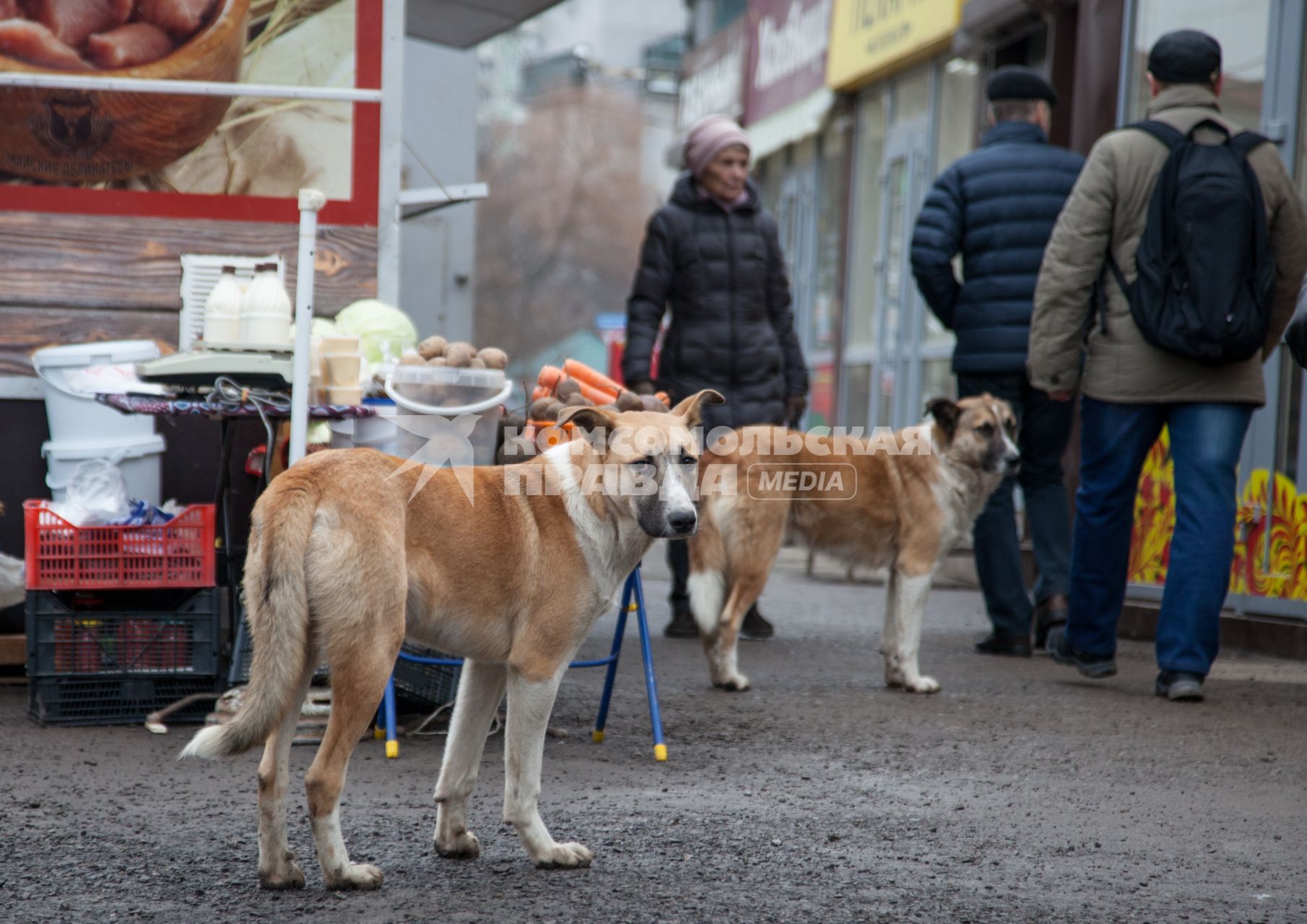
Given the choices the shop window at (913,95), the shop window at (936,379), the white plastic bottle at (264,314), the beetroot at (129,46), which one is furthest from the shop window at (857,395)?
the white plastic bottle at (264,314)

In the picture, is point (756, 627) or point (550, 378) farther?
point (756, 627)

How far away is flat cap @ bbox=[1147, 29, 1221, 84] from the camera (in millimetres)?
6047

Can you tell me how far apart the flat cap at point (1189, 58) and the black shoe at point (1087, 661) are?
242 cm

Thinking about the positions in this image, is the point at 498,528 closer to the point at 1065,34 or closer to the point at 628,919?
the point at 628,919

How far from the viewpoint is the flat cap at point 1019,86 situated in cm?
741

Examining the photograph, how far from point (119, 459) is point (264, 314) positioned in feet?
3.38

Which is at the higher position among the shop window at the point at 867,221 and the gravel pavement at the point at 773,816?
the shop window at the point at 867,221

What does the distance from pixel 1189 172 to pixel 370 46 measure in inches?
156

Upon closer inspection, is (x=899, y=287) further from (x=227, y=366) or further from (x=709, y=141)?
(x=227, y=366)

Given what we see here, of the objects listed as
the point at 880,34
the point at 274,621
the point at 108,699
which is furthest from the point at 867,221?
the point at 274,621

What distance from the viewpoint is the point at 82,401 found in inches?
232

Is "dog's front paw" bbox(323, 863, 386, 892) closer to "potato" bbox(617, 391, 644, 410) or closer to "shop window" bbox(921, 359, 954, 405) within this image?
"potato" bbox(617, 391, 644, 410)

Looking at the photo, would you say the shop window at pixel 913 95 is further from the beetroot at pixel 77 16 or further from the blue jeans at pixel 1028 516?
the beetroot at pixel 77 16

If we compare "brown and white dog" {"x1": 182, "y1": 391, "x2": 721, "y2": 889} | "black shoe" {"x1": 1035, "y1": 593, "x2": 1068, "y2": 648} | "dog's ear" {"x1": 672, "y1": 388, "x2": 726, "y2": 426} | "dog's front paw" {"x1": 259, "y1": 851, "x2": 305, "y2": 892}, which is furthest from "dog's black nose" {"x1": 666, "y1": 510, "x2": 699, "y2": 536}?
"black shoe" {"x1": 1035, "y1": 593, "x2": 1068, "y2": 648}
